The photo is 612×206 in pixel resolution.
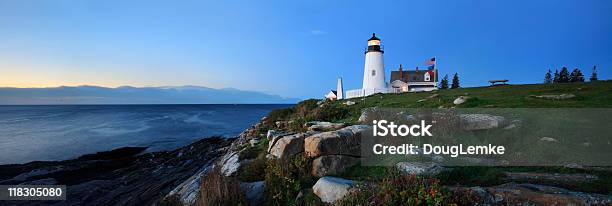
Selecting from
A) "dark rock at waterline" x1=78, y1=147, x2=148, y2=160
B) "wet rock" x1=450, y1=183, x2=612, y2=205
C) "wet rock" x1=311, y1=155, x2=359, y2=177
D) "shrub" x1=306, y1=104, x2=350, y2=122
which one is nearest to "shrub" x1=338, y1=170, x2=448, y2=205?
"wet rock" x1=450, y1=183, x2=612, y2=205

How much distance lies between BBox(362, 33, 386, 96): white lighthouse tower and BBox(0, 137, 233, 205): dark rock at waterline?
26476 mm

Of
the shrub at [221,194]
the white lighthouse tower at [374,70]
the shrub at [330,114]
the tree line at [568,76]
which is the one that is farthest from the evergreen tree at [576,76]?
the shrub at [221,194]

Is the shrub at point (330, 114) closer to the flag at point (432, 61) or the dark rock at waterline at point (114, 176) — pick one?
the dark rock at waterline at point (114, 176)

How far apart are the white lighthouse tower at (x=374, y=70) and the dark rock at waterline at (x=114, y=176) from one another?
2648 centimetres

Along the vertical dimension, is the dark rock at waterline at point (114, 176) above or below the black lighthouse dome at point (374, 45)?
below

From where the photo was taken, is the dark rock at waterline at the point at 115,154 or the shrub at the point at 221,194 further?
the dark rock at waterline at the point at 115,154

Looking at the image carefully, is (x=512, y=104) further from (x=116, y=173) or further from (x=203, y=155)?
(x=116, y=173)

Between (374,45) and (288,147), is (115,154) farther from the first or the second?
(374,45)

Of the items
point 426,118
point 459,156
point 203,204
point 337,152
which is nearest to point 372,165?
point 337,152

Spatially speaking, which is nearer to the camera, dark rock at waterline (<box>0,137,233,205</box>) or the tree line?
dark rock at waterline (<box>0,137,233,205</box>)

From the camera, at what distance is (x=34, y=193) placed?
589 inches

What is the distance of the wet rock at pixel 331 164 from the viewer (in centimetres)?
916

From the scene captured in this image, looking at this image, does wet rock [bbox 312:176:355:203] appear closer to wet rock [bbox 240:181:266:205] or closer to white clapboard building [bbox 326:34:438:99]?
wet rock [bbox 240:181:266:205]

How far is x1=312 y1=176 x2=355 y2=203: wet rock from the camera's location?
7.16 m
